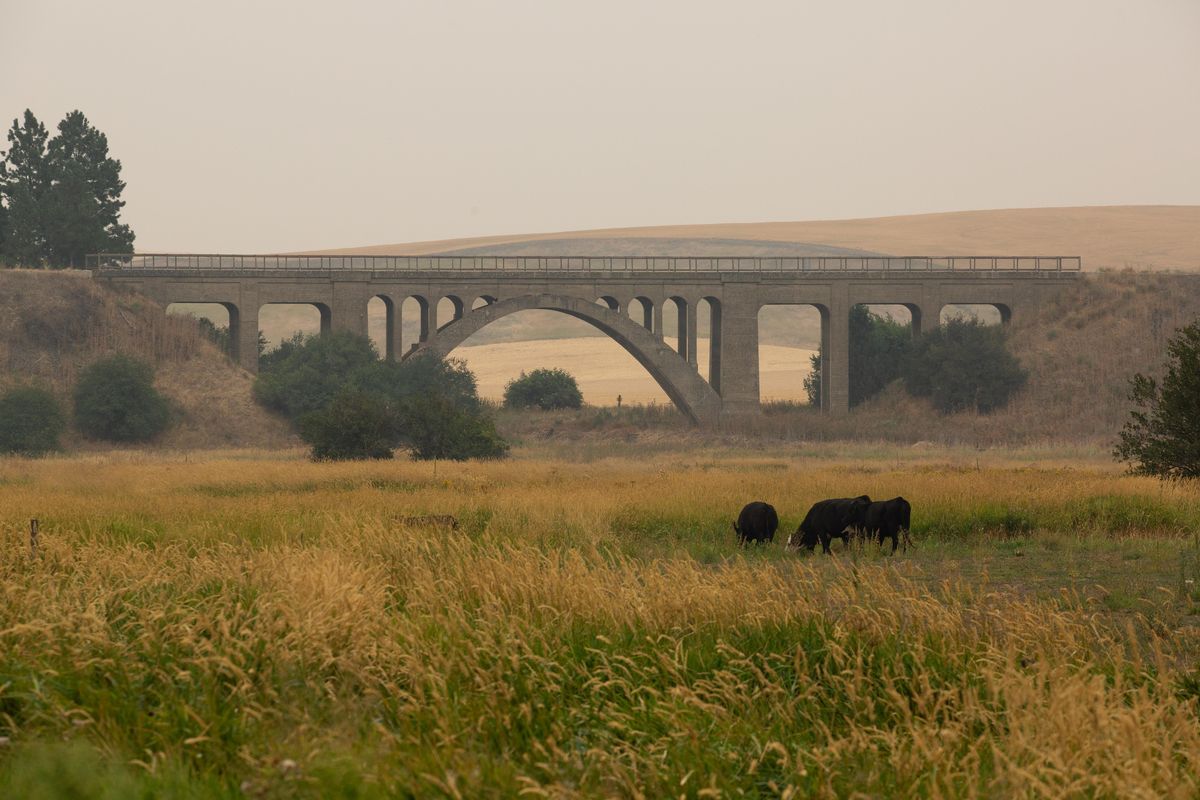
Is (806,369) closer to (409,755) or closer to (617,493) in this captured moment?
(617,493)

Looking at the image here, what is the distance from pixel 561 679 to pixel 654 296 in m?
67.9

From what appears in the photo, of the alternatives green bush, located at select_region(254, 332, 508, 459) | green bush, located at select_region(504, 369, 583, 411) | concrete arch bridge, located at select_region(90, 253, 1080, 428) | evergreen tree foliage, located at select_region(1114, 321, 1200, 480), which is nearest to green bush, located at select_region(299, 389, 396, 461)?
green bush, located at select_region(254, 332, 508, 459)

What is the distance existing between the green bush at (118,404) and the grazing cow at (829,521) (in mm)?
48497

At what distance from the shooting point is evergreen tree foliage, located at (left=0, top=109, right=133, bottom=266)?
83.9 m

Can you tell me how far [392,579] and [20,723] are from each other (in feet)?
17.6

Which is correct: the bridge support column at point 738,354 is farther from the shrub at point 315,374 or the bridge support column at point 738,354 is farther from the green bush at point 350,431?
the green bush at point 350,431

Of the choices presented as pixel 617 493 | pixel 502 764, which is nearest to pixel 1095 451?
pixel 617 493

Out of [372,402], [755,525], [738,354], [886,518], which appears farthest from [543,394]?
[886,518]

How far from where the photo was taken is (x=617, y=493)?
28.6 metres

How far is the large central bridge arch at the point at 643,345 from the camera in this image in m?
76.0

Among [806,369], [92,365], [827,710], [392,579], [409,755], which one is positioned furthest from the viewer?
[806,369]

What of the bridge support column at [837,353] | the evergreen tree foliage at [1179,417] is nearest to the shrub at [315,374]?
the bridge support column at [837,353]

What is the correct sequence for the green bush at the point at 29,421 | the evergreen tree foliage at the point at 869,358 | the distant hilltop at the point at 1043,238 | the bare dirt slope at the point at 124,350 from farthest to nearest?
1. the distant hilltop at the point at 1043,238
2. the evergreen tree foliage at the point at 869,358
3. the bare dirt slope at the point at 124,350
4. the green bush at the point at 29,421

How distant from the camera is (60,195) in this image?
8394 cm
